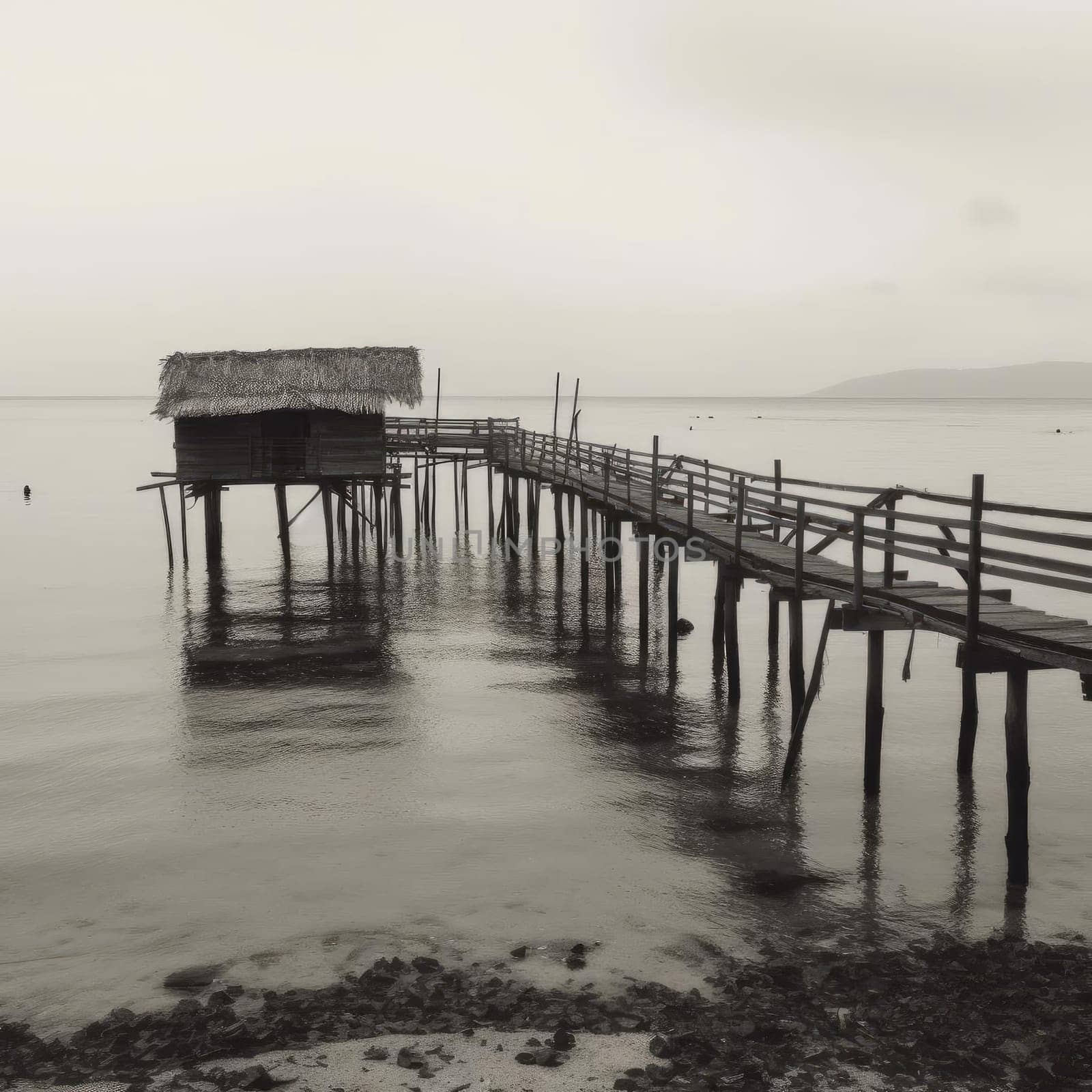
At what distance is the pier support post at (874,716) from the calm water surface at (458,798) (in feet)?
1.13

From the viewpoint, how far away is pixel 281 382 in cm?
2702

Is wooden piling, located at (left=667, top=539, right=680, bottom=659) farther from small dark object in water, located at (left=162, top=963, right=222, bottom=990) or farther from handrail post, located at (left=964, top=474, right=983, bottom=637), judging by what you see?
small dark object in water, located at (left=162, top=963, right=222, bottom=990)

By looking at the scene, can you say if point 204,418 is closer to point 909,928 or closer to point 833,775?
point 833,775

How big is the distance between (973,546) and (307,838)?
22.9 ft

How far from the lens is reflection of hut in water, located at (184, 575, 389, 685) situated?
18.1 meters

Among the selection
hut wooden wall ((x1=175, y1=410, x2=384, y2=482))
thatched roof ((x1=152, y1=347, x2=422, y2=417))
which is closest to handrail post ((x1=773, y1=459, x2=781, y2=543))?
thatched roof ((x1=152, y1=347, x2=422, y2=417))

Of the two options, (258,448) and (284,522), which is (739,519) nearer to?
(258,448)

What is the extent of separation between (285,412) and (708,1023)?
23031mm

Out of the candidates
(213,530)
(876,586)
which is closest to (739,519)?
(876,586)

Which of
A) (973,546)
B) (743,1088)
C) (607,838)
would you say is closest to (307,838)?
(607,838)

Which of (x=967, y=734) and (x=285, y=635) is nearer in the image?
(x=967, y=734)

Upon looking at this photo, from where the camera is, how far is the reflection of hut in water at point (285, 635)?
1811cm

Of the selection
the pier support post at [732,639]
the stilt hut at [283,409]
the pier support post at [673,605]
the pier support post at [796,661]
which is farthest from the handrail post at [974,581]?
the stilt hut at [283,409]

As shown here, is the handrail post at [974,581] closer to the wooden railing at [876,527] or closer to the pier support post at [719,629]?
the wooden railing at [876,527]
